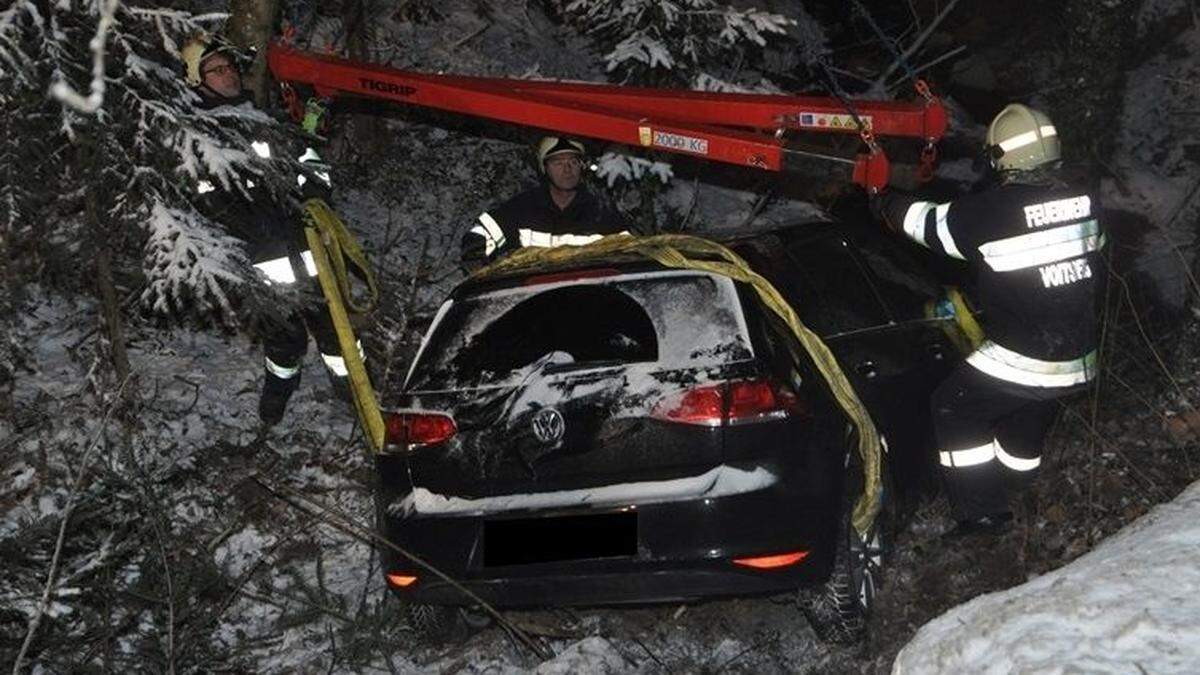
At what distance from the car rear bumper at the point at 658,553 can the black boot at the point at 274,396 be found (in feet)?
9.93

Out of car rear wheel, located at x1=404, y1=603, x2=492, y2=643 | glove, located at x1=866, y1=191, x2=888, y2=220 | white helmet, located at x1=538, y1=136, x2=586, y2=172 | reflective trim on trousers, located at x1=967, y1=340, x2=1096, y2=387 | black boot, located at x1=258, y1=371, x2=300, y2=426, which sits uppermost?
glove, located at x1=866, y1=191, x2=888, y2=220

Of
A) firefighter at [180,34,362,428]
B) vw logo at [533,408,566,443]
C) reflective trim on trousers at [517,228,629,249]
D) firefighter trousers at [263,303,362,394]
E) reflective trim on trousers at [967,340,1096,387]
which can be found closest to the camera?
vw logo at [533,408,566,443]

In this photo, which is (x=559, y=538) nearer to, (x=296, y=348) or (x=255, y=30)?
(x=296, y=348)

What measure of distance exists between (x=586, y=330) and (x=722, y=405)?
0.69 metres

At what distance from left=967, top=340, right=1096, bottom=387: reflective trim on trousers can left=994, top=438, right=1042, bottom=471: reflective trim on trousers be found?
0.44 meters

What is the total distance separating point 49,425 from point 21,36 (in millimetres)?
2392

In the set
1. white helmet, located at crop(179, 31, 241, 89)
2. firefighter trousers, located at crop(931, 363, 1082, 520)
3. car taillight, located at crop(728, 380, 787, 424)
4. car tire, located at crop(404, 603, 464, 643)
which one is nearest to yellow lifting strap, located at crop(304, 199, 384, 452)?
white helmet, located at crop(179, 31, 241, 89)

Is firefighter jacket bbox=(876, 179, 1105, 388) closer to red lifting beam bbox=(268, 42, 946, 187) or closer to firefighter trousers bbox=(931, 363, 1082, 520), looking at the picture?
firefighter trousers bbox=(931, 363, 1082, 520)

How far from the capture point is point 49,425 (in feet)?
22.9

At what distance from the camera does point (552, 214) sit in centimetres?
714

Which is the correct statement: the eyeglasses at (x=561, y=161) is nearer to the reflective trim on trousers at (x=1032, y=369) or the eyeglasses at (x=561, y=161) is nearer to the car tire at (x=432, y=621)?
the reflective trim on trousers at (x=1032, y=369)

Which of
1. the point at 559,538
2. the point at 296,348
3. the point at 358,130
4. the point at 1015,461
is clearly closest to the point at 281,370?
the point at 296,348

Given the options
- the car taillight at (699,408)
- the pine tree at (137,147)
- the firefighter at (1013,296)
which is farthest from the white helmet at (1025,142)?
the pine tree at (137,147)

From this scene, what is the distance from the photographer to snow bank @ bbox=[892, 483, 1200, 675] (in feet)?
8.06
